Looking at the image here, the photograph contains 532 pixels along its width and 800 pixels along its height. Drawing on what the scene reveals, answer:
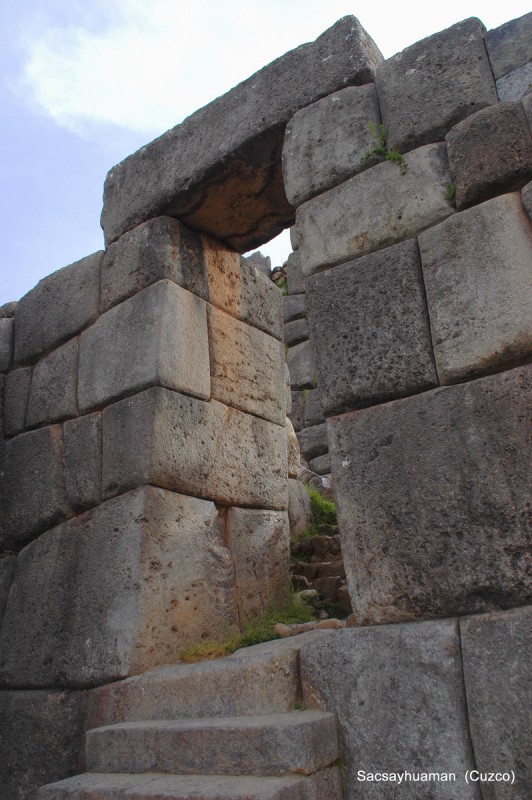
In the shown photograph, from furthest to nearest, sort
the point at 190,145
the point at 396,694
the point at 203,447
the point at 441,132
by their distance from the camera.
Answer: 1. the point at 190,145
2. the point at 203,447
3. the point at 441,132
4. the point at 396,694

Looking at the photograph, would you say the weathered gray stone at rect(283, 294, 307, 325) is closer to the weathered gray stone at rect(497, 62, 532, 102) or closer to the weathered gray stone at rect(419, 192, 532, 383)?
the weathered gray stone at rect(497, 62, 532, 102)

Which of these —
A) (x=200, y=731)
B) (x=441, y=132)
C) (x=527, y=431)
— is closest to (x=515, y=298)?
(x=527, y=431)

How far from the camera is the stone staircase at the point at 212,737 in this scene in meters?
2.24

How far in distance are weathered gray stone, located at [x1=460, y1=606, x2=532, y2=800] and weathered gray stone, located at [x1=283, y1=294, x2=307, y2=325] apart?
6.60 metres

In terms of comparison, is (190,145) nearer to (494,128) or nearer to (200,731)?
(494,128)

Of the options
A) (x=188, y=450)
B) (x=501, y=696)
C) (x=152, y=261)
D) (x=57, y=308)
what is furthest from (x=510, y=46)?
A: (x=57, y=308)

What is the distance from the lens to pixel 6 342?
4852 millimetres

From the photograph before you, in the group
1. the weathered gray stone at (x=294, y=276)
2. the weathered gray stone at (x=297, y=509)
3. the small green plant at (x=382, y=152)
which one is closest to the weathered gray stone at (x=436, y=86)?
the small green plant at (x=382, y=152)

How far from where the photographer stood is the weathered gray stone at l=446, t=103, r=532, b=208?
271 cm

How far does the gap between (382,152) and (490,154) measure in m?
0.56

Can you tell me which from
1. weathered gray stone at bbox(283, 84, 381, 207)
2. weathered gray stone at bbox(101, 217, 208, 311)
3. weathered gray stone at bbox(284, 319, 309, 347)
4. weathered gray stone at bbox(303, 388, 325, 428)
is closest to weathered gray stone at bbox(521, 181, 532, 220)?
weathered gray stone at bbox(283, 84, 381, 207)

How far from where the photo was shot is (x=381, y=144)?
3.19 metres

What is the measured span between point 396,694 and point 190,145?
319 cm

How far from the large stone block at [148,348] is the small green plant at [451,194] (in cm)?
164
